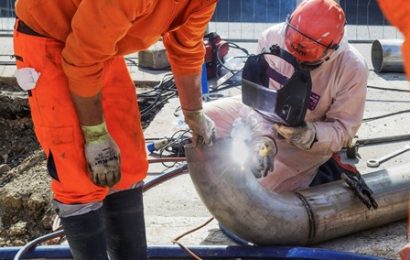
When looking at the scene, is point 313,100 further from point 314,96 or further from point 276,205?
point 276,205

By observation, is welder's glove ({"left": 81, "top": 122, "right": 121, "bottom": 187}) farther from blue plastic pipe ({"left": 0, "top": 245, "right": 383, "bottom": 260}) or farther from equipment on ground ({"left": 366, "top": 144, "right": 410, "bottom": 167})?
equipment on ground ({"left": 366, "top": 144, "right": 410, "bottom": 167})

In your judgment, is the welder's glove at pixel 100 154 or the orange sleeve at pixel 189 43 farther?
the orange sleeve at pixel 189 43

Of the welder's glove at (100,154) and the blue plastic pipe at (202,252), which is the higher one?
the welder's glove at (100,154)

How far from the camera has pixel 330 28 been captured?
3420mm

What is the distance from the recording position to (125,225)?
2740 millimetres

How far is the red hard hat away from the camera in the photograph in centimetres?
341

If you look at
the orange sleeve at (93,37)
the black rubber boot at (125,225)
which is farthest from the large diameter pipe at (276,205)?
the orange sleeve at (93,37)

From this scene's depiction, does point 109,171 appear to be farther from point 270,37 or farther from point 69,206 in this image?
point 270,37

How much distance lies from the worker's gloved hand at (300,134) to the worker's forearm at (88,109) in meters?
1.30

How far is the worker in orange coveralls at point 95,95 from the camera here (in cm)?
218

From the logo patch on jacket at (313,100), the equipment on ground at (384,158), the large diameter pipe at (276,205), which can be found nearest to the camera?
the large diameter pipe at (276,205)

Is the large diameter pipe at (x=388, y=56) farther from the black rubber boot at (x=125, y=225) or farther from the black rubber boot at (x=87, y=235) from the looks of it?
the black rubber boot at (x=87, y=235)

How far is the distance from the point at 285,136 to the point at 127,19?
1.58 m

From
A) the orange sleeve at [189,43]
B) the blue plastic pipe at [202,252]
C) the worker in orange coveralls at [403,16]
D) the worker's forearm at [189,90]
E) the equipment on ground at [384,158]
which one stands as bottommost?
the equipment on ground at [384,158]
